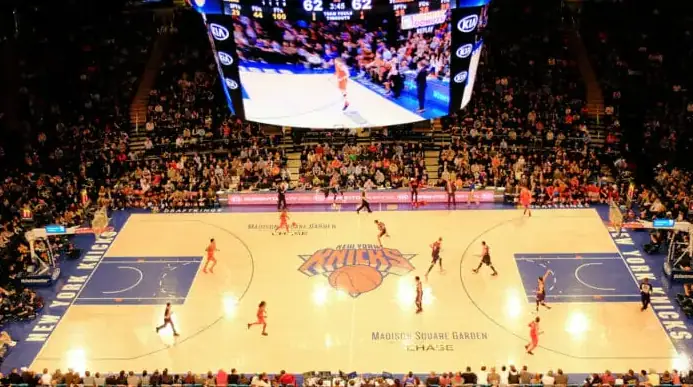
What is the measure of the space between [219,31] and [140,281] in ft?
31.4

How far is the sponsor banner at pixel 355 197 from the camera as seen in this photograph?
33.3m

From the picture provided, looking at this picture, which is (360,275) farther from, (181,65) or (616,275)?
(181,65)

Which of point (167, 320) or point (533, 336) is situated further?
point (167, 320)

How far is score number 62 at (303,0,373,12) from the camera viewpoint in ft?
98.4

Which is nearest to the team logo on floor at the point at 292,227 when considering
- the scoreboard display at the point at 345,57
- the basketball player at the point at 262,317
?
the scoreboard display at the point at 345,57

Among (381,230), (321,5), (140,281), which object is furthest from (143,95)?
(381,230)

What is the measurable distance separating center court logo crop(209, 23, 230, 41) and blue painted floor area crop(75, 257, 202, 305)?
8220 mm

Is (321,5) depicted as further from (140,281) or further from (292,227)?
(140,281)

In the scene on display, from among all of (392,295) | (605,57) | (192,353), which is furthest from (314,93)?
(605,57)

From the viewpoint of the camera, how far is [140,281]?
28.5 m

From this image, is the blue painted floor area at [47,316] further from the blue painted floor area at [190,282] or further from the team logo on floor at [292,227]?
the team logo on floor at [292,227]

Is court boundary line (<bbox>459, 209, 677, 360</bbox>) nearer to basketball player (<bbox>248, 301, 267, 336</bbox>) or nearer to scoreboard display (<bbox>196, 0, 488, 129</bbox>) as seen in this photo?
scoreboard display (<bbox>196, 0, 488, 129</bbox>)

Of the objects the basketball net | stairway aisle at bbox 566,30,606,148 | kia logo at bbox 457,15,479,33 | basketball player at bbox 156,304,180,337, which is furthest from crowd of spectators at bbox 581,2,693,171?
basketball player at bbox 156,304,180,337

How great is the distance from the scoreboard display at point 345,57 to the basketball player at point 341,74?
0.04m
